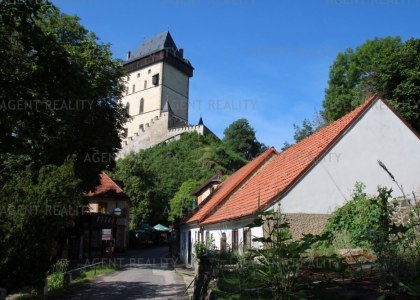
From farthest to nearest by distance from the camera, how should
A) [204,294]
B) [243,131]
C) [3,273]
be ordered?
1. [243,131]
2. [3,273]
3. [204,294]

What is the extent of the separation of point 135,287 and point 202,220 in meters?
6.73

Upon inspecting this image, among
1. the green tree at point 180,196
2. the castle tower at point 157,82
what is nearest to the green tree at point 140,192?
the green tree at point 180,196

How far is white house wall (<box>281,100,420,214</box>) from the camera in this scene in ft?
46.5

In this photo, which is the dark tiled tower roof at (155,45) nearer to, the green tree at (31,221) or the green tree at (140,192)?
the green tree at (140,192)

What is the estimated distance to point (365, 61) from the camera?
3491cm

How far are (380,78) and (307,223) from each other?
60.1 feet

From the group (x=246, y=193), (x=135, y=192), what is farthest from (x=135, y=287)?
(x=135, y=192)

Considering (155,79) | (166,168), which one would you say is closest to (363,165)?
(166,168)

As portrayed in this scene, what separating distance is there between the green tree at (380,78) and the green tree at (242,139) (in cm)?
5143

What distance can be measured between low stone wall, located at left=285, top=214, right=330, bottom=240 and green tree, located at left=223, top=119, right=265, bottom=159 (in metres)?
73.5

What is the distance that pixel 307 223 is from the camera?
45.5ft

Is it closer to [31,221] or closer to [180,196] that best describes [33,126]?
[31,221]

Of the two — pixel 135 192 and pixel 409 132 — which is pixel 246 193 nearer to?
pixel 409 132

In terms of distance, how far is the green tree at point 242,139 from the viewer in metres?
88.8
